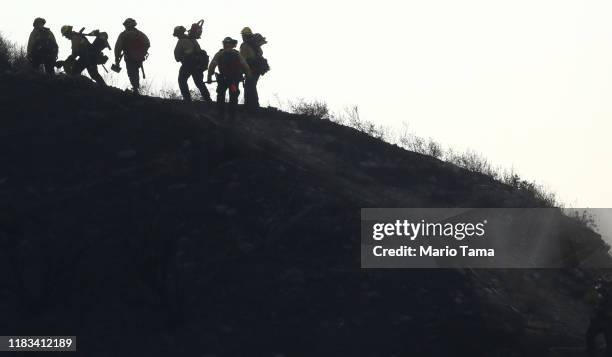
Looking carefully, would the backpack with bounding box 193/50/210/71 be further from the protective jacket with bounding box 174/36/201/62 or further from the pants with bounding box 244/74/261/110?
the pants with bounding box 244/74/261/110

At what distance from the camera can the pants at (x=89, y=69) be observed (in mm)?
26312

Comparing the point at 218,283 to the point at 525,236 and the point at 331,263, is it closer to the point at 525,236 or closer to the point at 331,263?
the point at 331,263

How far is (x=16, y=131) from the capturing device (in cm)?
2402

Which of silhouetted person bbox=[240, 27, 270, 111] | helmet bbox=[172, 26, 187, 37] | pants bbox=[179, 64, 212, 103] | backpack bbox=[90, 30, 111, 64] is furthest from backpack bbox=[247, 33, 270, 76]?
backpack bbox=[90, 30, 111, 64]

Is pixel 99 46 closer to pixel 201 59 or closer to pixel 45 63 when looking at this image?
pixel 45 63

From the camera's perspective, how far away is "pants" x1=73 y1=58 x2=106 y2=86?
26.3 meters

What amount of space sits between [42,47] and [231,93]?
354 centimetres

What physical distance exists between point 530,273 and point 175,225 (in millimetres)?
5729

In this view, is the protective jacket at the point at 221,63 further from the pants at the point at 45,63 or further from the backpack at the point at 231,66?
the pants at the point at 45,63

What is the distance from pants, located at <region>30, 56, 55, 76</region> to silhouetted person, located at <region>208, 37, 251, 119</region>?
2964 millimetres

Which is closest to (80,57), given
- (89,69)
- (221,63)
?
(89,69)

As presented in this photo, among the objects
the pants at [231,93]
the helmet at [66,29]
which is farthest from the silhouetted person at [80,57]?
the pants at [231,93]

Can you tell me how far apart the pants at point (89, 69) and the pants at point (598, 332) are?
10492 mm

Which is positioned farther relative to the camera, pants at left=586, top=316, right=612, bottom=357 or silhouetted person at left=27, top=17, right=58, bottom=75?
silhouetted person at left=27, top=17, right=58, bottom=75
